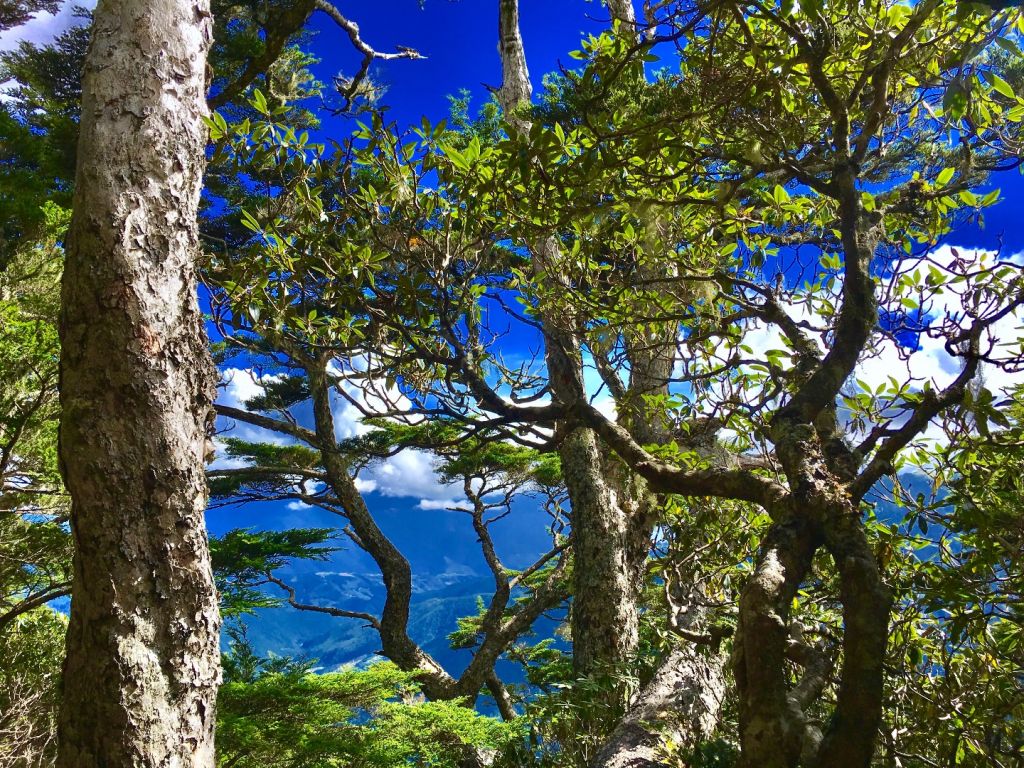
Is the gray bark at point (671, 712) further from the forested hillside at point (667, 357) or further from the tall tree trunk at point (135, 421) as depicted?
the tall tree trunk at point (135, 421)

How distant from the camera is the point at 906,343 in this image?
6.38 ft

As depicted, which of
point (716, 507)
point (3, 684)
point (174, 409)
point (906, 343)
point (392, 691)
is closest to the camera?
point (906, 343)

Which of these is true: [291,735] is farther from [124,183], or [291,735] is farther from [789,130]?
[789,130]

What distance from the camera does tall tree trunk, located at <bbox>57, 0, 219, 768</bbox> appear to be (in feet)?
6.24

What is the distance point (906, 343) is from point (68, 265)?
2.76 metres

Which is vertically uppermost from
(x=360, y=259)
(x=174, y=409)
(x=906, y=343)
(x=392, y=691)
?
(x=360, y=259)

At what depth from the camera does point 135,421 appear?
202cm

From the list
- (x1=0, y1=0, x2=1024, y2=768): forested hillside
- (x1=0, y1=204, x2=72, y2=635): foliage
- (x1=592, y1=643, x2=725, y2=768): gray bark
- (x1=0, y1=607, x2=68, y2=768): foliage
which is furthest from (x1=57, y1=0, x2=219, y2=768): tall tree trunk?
(x1=0, y1=607, x2=68, y2=768): foliage

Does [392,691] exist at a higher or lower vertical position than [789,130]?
lower

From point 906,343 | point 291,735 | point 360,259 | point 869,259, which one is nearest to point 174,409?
point 360,259

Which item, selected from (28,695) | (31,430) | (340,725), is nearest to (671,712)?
(340,725)

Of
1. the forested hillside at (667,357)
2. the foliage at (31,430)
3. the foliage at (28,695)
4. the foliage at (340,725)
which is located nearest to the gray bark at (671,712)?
the forested hillside at (667,357)

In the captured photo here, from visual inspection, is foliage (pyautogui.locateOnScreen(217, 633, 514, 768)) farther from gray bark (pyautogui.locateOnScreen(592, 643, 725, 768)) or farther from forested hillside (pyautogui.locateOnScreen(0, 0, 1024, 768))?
gray bark (pyautogui.locateOnScreen(592, 643, 725, 768))

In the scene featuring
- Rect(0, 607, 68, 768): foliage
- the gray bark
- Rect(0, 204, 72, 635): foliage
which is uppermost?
Rect(0, 204, 72, 635): foliage
